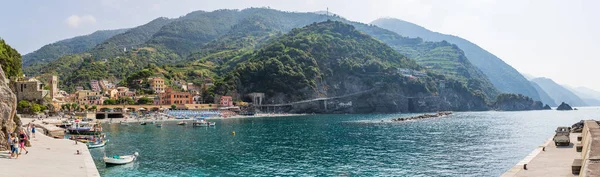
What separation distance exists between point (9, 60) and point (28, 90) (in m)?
16.4

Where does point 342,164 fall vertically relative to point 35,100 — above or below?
below

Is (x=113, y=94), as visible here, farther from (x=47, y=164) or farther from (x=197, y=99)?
(x=47, y=164)

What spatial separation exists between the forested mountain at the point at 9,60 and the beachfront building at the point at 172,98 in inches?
2380

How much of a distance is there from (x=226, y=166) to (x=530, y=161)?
23.8m

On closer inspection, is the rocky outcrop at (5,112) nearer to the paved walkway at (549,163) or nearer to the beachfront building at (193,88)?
the paved walkway at (549,163)

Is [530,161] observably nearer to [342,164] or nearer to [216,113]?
[342,164]

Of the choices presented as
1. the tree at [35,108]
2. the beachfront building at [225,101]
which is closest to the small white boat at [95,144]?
the tree at [35,108]

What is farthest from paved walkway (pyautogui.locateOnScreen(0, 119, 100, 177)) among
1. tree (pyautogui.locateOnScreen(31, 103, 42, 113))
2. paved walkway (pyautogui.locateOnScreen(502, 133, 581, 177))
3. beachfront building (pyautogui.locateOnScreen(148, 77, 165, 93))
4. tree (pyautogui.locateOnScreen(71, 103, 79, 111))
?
A: beachfront building (pyautogui.locateOnScreen(148, 77, 165, 93))

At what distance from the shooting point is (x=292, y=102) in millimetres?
182625

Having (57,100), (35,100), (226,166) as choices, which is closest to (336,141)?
(226,166)

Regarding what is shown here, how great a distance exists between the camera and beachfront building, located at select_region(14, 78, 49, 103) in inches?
4126

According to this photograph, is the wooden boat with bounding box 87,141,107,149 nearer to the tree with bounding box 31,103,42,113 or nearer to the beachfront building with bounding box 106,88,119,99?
the tree with bounding box 31,103,42,113

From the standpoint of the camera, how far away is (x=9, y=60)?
91750 mm

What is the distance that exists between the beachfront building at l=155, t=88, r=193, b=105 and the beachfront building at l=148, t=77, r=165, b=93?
39.7 ft
